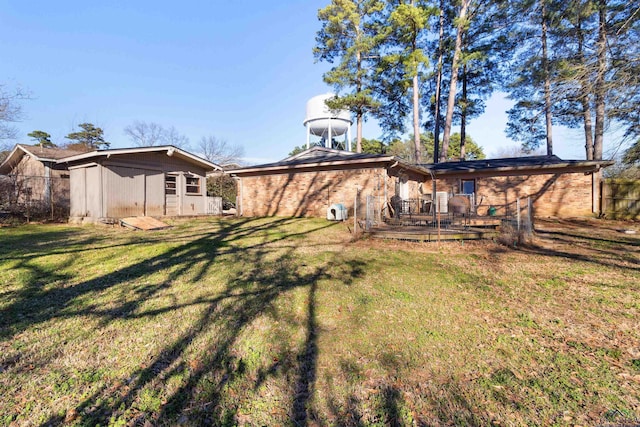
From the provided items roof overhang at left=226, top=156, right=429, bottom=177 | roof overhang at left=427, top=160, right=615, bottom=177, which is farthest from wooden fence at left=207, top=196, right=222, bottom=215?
roof overhang at left=427, top=160, right=615, bottom=177

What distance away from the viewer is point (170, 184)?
14.5 metres

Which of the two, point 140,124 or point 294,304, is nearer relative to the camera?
point 294,304

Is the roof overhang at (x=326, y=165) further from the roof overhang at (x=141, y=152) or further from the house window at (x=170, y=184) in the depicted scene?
the house window at (x=170, y=184)

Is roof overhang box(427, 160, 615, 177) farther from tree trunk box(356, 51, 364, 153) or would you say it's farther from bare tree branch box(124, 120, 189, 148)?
bare tree branch box(124, 120, 189, 148)

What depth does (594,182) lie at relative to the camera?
13531 mm

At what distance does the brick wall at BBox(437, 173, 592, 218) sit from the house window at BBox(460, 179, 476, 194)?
0.71 ft

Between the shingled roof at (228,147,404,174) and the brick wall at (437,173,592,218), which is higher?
the shingled roof at (228,147,404,174)

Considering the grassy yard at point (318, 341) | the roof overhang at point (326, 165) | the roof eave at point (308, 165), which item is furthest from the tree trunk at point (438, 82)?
the grassy yard at point (318, 341)

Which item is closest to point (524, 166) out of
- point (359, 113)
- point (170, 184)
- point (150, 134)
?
point (359, 113)

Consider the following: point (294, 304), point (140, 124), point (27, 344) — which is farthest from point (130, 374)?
point (140, 124)

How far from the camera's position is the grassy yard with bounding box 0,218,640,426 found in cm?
225

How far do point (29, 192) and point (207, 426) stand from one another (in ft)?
50.4

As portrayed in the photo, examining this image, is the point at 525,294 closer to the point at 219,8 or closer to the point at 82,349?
the point at 82,349

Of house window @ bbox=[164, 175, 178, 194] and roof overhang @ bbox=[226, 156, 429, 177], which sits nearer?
roof overhang @ bbox=[226, 156, 429, 177]
